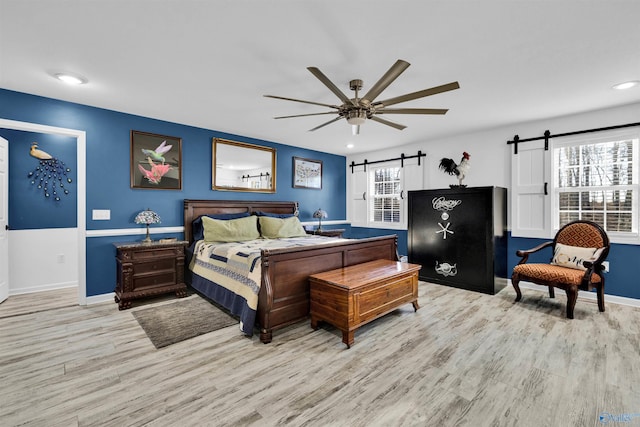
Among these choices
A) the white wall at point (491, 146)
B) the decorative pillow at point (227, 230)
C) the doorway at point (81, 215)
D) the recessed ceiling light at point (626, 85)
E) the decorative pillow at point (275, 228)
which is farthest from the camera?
the decorative pillow at point (275, 228)

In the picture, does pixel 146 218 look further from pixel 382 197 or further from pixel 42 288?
pixel 382 197

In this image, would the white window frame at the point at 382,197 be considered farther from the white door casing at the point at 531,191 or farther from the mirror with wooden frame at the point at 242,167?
the mirror with wooden frame at the point at 242,167

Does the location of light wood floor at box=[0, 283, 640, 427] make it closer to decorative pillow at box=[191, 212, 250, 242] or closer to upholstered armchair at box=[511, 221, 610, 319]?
upholstered armchair at box=[511, 221, 610, 319]

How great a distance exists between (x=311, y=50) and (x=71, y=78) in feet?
7.80

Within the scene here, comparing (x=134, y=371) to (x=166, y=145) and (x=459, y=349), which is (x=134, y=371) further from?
(x=166, y=145)

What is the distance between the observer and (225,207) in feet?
15.7

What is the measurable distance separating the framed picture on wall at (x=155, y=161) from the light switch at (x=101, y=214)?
465 millimetres

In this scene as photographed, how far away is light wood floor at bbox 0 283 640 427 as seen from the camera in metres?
1.75

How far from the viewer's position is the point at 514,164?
4488 millimetres

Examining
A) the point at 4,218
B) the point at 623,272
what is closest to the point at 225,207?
the point at 4,218

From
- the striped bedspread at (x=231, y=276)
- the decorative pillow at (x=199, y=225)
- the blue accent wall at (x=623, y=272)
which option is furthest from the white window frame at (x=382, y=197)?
the striped bedspread at (x=231, y=276)

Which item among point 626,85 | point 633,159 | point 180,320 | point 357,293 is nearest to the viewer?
point 357,293

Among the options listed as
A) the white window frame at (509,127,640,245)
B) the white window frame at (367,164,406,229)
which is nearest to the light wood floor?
the white window frame at (509,127,640,245)

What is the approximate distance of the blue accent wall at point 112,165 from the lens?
3.38m
